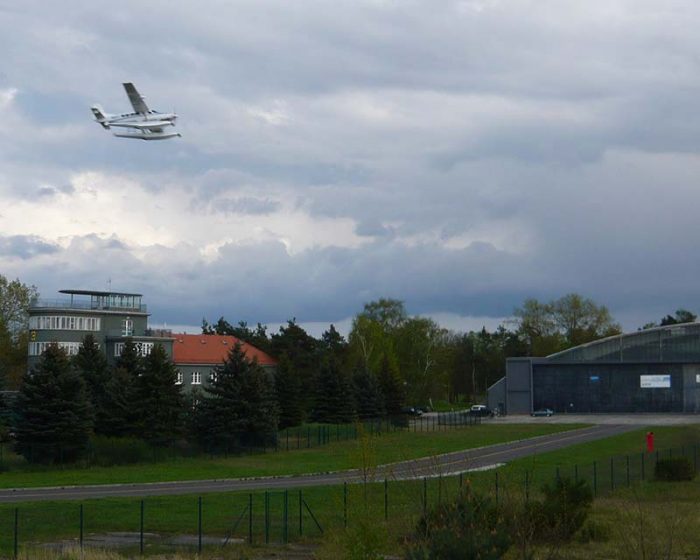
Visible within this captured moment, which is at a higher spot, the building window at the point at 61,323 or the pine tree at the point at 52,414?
the building window at the point at 61,323

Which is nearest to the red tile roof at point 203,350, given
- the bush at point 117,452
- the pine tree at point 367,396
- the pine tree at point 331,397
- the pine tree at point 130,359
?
the pine tree at point 367,396

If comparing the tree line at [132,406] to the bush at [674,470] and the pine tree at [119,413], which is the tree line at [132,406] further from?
the bush at [674,470]

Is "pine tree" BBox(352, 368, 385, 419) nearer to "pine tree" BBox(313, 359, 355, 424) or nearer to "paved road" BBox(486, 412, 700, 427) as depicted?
"pine tree" BBox(313, 359, 355, 424)

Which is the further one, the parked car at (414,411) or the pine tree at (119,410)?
the parked car at (414,411)

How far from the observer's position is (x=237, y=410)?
73.3 m

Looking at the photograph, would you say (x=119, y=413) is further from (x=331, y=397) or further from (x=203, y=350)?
(x=203, y=350)

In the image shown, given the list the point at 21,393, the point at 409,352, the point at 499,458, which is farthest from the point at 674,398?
the point at 21,393

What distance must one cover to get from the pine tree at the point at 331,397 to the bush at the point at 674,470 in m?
52.9

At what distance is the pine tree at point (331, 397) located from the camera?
97438 millimetres

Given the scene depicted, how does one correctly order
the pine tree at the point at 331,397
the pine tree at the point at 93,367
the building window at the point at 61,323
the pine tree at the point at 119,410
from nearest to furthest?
→ the pine tree at the point at 119,410
the pine tree at the point at 93,367
the pine tree at the point at 331,397
the building window at the point at 61,323

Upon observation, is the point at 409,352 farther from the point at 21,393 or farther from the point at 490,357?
the point at 21,393

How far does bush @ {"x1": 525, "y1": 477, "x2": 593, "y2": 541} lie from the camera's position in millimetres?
27547

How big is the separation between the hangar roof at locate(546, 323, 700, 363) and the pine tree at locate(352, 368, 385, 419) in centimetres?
2983

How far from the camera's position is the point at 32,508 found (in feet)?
131
